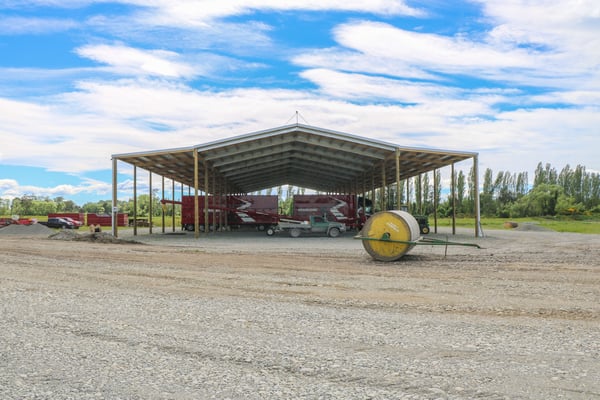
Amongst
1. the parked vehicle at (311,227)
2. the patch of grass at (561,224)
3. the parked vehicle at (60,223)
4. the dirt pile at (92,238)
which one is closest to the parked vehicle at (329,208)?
the parked vehicle at (311,227)

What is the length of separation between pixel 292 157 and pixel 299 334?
28333mm

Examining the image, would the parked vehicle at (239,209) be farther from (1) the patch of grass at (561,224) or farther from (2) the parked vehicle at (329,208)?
(1) the patch of grass at (561,224)

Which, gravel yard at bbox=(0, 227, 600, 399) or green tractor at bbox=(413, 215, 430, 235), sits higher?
green tractor at bbox=(413, 215, 430, 235)

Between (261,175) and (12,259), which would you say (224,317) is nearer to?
(12,259)

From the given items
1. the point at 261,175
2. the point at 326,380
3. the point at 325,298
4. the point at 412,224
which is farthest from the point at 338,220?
the point at 326,380

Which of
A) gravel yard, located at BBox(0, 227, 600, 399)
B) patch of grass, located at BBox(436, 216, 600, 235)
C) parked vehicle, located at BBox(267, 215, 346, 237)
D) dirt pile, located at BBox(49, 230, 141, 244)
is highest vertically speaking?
parked vehicle, located at BBox(267, 215, 346, 237)

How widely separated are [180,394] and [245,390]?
53 cm

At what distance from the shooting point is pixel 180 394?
4.09m

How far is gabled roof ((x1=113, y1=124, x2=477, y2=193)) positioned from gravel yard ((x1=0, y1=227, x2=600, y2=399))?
47.4 feet

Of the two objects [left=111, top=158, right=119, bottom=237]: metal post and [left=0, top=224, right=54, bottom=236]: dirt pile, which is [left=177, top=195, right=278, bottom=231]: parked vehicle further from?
[left=0, top=224, right=54, bottom=236]: dirt pile

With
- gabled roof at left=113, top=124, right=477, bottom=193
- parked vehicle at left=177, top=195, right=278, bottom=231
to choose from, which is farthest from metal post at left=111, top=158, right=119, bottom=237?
parked vehicle at left=177, top=195, right=278, bottom=231

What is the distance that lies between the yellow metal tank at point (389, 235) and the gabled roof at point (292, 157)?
11266 millimetres

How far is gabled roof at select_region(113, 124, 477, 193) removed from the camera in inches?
1002

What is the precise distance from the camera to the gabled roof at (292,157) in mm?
25453
